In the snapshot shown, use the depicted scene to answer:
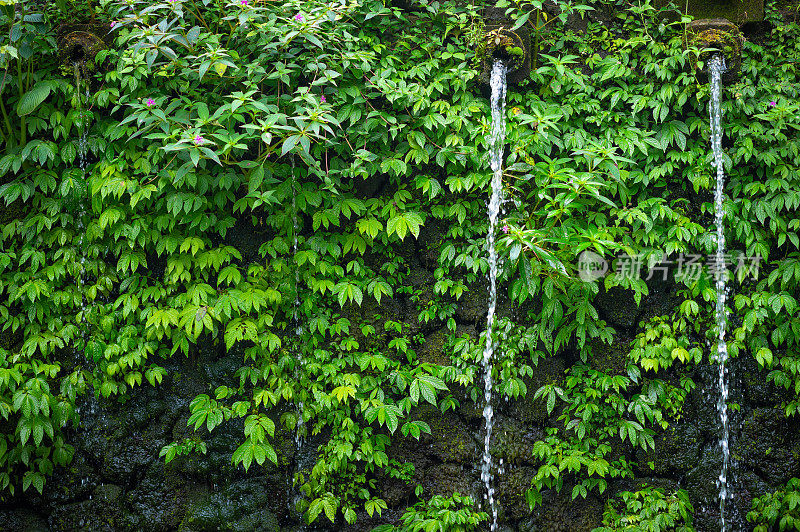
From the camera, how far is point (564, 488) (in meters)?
3.56

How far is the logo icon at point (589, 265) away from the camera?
11.6 feet

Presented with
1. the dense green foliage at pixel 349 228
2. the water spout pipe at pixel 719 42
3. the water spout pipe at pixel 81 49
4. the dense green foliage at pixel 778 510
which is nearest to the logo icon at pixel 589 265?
the dense green foliage at pixel 349 228

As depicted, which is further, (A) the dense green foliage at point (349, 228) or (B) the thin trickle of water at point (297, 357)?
(B) the thin trickle of water at point (297, 357)

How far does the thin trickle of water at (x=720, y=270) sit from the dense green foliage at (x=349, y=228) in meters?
0.07

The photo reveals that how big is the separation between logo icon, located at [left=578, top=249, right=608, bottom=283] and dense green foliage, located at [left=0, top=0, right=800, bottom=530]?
0.23ft

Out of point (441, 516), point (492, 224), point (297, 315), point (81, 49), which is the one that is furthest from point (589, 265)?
point (81, 49)

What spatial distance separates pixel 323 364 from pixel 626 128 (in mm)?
2430

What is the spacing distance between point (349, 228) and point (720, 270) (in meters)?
2.36

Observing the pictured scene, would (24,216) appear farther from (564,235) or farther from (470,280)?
(564,235)

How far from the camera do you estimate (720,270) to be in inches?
141

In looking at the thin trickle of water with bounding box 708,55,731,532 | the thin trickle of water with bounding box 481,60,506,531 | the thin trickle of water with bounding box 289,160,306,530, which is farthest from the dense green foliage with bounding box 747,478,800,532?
the thin trickle of water with bounding box 289,160,306,530

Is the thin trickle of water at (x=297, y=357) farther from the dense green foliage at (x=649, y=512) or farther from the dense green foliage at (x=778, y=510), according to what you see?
the dense green foliage at (x=778, y=510)

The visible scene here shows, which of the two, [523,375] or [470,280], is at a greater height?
[470,280]

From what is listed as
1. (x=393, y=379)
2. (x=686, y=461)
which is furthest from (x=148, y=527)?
(x=686, y=461)
